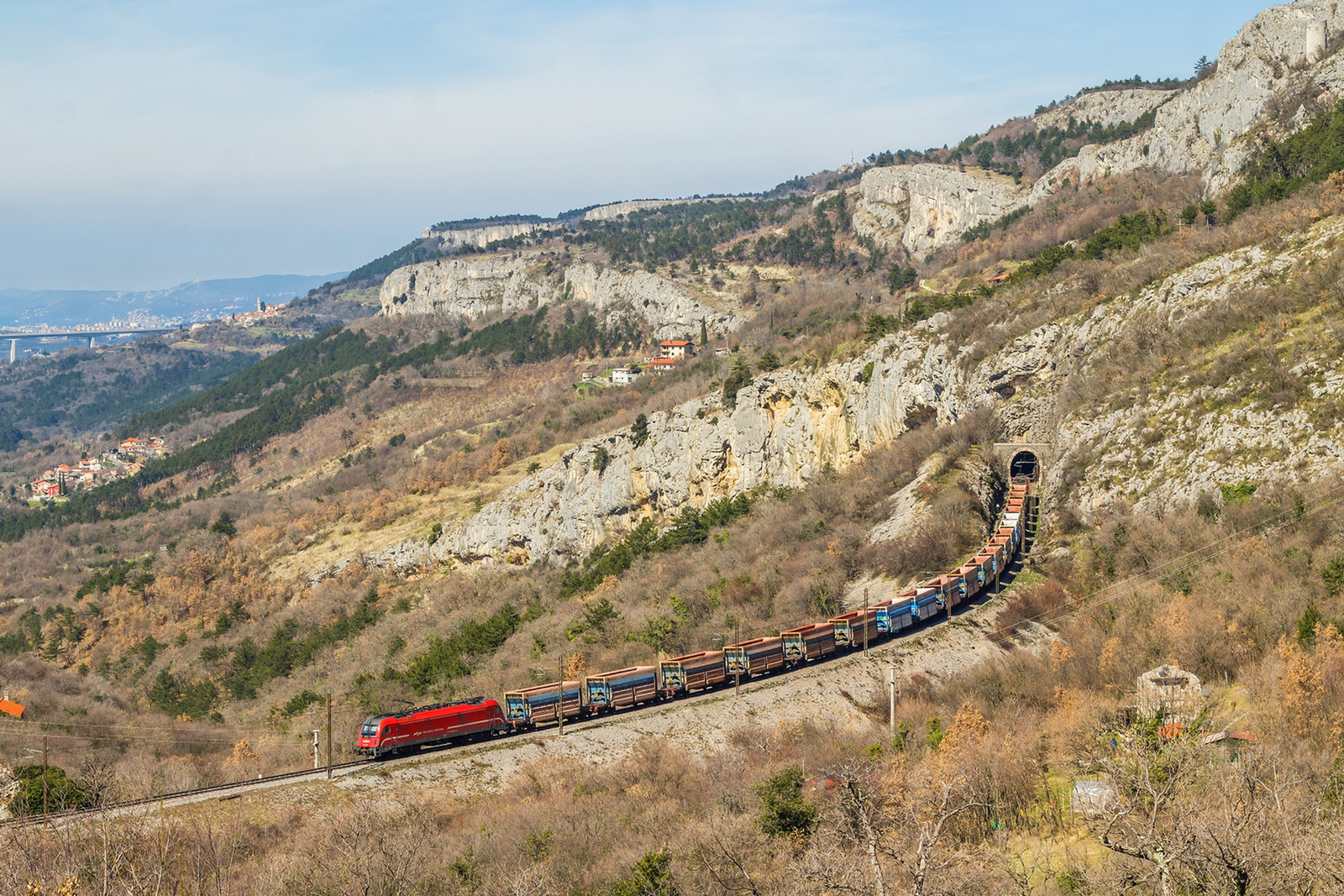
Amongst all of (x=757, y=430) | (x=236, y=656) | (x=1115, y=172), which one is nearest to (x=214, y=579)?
(x=236, y=656)

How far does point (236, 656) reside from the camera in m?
73.4

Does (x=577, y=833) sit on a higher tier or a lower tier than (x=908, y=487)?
lower

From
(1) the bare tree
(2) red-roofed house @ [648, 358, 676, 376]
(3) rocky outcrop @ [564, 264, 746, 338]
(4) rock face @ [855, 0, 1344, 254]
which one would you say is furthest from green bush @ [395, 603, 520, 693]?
(3) rocky outcrop @ [564, 264, 746, 338]

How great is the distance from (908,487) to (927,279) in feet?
170

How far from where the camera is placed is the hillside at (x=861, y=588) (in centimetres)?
2084

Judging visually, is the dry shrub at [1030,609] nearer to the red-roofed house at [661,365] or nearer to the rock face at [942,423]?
the rock face at [942,423]

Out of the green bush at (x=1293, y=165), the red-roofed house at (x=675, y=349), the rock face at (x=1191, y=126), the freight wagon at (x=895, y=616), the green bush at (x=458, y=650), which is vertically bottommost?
the green bush at (x=458, y=650)

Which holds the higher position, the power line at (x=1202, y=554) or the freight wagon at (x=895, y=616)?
the power line at (x=1202, y=554)

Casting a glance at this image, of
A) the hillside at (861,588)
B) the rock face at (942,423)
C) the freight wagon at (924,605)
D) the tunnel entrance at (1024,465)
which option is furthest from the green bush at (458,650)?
the tunnel entrance at (1024,465)

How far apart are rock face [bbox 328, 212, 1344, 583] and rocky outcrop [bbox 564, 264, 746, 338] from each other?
2192 inches

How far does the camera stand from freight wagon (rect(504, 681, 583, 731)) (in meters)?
34.1

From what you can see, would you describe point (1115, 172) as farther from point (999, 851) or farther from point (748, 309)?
point (999, 851)

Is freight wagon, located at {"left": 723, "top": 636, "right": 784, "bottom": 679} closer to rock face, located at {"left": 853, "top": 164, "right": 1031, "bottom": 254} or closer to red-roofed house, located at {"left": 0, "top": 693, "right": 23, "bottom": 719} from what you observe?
red-roofed house, located at {"left": 0, "top": 693, "right": 23, "bottom": 719}

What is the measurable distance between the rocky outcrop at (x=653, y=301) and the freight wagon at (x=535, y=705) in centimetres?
9993
